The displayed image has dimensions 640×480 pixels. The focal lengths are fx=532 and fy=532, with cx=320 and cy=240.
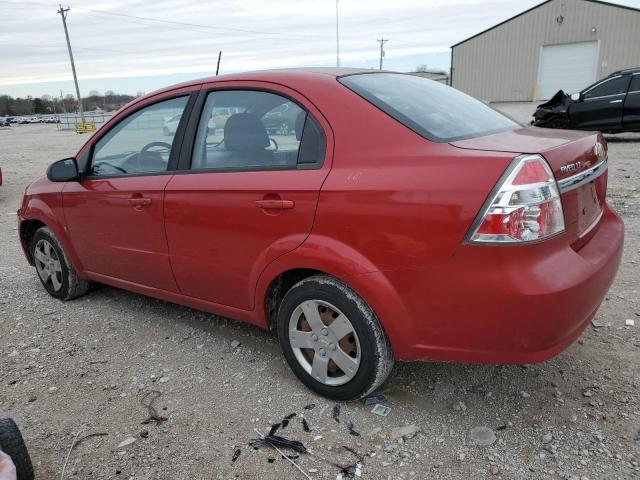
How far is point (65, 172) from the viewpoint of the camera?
3.83 metres

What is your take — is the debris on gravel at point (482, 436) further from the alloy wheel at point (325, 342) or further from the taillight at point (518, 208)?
the taillight at point (518, 208)

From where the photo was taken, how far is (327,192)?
2.50 m

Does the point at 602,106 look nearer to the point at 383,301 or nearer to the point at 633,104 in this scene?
the point at 633,104

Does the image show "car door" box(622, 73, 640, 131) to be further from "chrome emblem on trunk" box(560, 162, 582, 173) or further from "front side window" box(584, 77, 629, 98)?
"chrome emblem on trunk" box(560, 162, 582, 173)

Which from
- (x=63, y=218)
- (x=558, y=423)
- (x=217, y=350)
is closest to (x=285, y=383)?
(x=217, y=350)

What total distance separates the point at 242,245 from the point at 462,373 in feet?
4.75

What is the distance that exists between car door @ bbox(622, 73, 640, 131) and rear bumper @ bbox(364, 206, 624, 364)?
1152cm

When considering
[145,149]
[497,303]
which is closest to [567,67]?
[145,149]

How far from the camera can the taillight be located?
→ 6.86 feet

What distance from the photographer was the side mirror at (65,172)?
382cm

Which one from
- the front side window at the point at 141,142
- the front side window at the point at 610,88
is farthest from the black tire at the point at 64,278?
the front side window at the point at 610,88

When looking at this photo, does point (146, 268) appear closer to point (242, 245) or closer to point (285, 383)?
point (242, 245)

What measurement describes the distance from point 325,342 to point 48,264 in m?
2.91

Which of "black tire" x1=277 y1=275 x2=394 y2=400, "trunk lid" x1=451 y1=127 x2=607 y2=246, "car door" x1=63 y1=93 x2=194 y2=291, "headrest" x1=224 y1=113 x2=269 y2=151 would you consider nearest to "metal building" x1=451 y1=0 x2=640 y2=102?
"trunk lid" x1=451 y1=127 x2=607 y2=246
